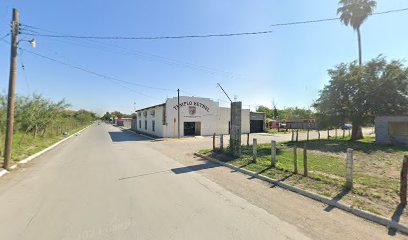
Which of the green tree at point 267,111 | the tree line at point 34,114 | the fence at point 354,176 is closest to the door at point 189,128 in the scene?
the tree line at point 34,114

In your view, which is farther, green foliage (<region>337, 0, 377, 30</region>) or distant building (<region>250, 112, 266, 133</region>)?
distant building (<region>250, 112, 266, 133</region>)

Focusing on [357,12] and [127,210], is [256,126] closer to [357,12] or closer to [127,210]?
[357,12]

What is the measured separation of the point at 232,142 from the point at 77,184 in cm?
821

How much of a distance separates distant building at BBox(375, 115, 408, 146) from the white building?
2010cm

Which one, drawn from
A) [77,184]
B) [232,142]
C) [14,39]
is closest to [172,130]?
[232,142]

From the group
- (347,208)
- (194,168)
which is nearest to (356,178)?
(347,208)

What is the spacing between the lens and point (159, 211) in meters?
5.26

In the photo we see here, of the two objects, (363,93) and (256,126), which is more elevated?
(363,93)

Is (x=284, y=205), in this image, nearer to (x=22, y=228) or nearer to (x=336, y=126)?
(x=22, y=228)

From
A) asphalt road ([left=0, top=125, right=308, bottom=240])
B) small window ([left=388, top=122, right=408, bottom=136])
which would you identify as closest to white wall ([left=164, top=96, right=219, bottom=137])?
small window ([left=388, top=122, right=408, bottom=136])

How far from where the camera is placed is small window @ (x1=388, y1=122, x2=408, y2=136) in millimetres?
17803

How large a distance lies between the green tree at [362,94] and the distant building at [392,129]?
76.5 inches

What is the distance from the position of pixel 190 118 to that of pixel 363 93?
65.3 ft

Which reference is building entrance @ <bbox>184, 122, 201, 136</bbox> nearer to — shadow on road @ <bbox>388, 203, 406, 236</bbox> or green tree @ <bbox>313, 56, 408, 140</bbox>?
green tree @ <bbox>313, 56, 408, 140</bbox>
